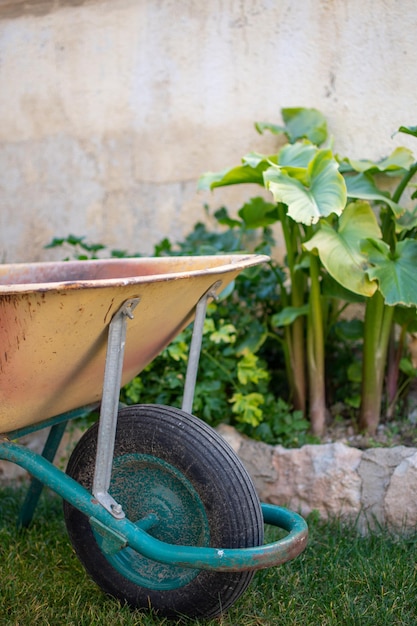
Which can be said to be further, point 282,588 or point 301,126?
point 301,126

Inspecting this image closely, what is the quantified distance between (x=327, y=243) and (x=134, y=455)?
988mm

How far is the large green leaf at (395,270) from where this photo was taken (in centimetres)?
210

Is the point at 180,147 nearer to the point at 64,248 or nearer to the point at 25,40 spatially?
the point at 64,248

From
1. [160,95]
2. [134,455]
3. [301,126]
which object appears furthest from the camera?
[160,95]

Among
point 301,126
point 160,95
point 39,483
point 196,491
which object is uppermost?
point 160,95

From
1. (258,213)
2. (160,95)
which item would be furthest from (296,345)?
(160,95)

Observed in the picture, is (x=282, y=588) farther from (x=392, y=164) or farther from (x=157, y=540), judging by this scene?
(x=392, y=164)

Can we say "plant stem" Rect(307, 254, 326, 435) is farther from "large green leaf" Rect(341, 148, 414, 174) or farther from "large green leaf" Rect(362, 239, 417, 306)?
"large green leaf" Rect(341, 148, 414, 174)

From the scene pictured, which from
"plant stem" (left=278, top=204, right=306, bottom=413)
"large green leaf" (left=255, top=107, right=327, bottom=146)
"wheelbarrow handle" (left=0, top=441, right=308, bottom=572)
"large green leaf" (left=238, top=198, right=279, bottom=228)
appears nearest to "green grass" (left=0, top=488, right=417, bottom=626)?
"wheelbarrow handle" (left=0, top=441, right=308, bottom=572)

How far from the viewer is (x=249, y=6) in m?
3.00

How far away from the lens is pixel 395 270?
7.11 feet

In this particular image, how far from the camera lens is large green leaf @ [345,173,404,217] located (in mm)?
2318

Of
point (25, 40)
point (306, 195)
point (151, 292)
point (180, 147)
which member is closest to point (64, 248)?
point (180, 147)

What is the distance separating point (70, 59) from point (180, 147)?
79cm
